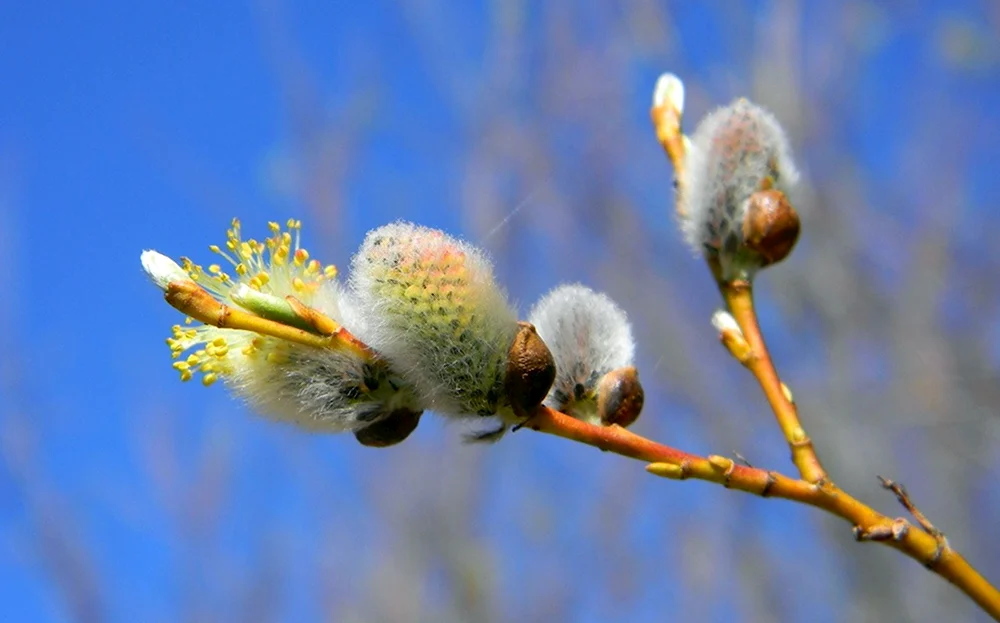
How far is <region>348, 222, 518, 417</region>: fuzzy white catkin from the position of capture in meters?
1.15

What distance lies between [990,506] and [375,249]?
489 centimetres

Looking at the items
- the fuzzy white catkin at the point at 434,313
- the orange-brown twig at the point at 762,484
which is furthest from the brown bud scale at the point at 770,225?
the fuzzy white catkin at the point at 434,313

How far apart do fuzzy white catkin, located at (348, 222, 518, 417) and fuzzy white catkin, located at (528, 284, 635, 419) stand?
19cm

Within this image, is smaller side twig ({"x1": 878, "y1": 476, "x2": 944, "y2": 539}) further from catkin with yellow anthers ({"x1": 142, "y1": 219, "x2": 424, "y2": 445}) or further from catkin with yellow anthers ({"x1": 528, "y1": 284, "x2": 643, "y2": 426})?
catkin with yellow anthers ({"x1": 142, "y1": 219, "x2": 424, "y2": 445})

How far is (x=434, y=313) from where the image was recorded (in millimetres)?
1166

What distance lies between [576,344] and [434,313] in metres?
0.31

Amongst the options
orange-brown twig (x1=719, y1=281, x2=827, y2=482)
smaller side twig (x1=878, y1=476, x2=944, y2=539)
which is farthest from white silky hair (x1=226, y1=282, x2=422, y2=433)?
smaller side twig (x1=878, y1=476, x2=944, y2=539)

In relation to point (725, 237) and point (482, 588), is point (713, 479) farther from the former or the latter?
point (482, 588)

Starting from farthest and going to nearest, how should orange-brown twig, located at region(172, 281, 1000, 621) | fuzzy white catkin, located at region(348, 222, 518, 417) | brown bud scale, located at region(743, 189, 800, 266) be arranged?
brown bud scale, located at region(743, 189, 800, 266), orange-brown twig, located at region(172, 281, 1000, 621), fuzzy white catkin, located at region(348, 222, 518, 417)

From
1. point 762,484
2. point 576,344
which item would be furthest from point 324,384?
point 762,484

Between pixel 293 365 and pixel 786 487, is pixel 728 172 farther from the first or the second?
pixel 293 365

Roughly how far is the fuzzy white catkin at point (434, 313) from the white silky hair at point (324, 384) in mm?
30

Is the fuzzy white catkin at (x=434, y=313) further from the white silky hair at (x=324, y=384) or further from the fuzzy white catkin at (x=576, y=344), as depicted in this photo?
the fuzzy white catkin at (x=576, y=344)

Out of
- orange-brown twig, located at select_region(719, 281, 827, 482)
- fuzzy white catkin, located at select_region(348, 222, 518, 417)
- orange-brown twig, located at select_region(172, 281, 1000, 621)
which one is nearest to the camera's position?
fuzzy white catkin, located at select_region(348, 222, 518, 417)
